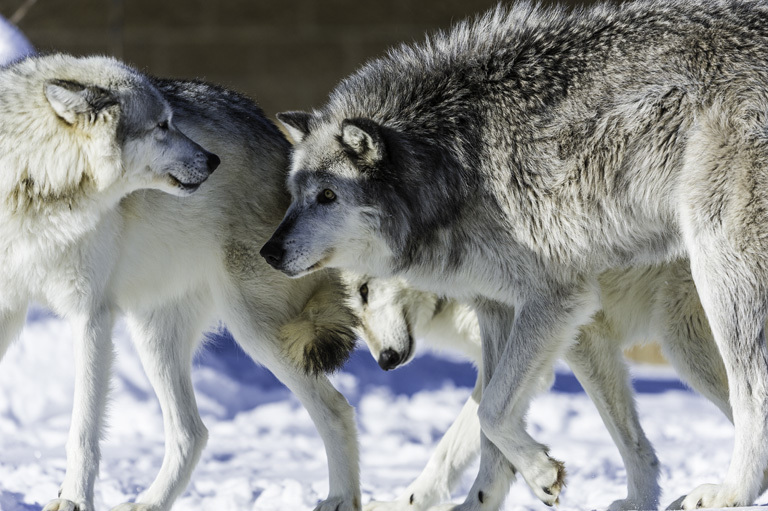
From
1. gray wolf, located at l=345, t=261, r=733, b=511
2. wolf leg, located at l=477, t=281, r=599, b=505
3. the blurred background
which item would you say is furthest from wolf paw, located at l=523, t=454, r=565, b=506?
the blurred background

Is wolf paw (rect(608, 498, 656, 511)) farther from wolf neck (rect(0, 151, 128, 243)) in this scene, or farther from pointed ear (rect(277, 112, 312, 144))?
wolf neck (rect(0, 151, 128, 243))

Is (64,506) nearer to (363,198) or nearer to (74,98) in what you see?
(74,98)

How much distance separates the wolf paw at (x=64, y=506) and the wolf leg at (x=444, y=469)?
1.67m

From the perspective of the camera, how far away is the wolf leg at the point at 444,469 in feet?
16.4

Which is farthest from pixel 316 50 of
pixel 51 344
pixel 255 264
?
pixel 255 264

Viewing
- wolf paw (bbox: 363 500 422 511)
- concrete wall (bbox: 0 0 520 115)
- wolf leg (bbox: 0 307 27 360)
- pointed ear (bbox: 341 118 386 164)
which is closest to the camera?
pointed ear (bbox: 341 118 386 164)

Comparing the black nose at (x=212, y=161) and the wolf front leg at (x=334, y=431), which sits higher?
the black nose at (x=212, y=161)

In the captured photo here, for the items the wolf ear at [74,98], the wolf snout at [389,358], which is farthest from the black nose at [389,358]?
the wolf ear at [74,98]

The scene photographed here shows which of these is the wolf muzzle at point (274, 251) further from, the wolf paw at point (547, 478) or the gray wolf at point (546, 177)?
the wolf paw at point (547, 478)

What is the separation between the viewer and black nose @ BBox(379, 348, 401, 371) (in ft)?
17.1

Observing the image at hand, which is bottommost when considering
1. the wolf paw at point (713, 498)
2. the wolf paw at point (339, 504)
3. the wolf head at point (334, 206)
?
the wolf paw at point (339, 504)

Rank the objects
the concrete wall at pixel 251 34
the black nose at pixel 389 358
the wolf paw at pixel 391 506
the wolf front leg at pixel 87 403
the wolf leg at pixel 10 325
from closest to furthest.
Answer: the wolf front leg at pixel 87 403, the wolf leg at pixel 10 325, the wolf paw at pixel 391 506, the black nose at pixel 389 358, the concrete wall at pixel 251 34

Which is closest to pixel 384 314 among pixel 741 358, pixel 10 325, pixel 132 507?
pixel 132 507

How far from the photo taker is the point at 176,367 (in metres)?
4.90
